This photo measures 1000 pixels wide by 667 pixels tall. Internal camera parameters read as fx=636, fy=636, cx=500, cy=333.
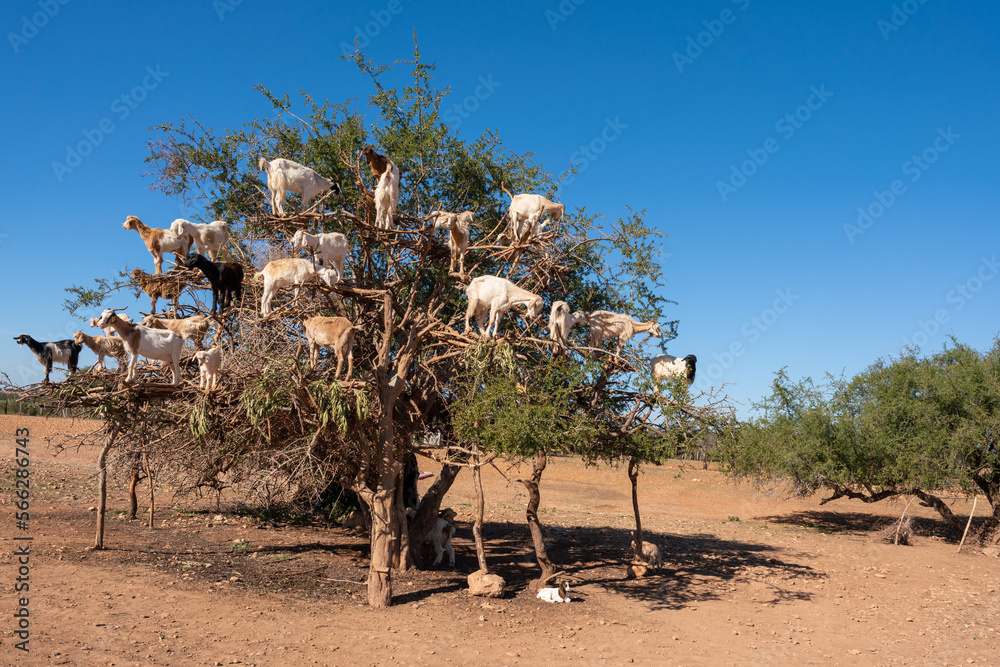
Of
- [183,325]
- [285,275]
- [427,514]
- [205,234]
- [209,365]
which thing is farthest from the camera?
Result: [427,514]

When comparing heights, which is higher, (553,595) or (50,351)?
(50,351)

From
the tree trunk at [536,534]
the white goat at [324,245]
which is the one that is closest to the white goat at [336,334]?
the white goat at [324,245]

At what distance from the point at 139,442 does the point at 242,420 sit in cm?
316

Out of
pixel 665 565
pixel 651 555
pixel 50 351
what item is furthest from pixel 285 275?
pixel 665 565

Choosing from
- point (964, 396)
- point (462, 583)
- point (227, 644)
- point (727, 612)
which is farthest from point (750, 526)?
point (227, 644)

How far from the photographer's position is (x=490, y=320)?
28.7ft

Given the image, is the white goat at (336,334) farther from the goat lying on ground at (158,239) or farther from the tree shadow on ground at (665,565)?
the tree shadow on ground at (665,565)

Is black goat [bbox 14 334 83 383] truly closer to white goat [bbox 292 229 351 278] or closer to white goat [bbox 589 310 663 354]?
white goat [bbox 292 229 351 278]

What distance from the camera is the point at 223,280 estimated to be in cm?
905

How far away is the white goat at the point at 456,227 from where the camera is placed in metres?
9.20

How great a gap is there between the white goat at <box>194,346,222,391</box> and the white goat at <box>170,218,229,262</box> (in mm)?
1989

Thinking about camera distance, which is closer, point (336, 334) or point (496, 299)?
point (336, 334)

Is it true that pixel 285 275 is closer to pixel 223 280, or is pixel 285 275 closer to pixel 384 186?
pixel 223 280

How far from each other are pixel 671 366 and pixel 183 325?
289 inches
